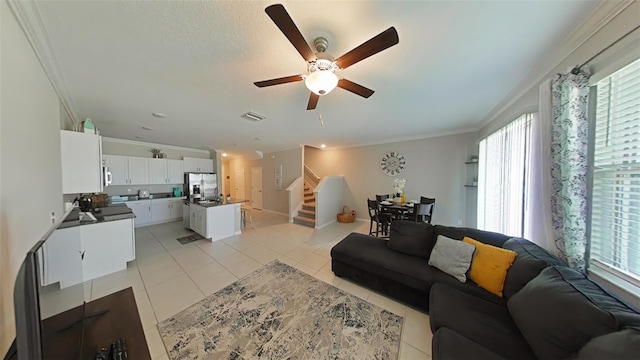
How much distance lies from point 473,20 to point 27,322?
2676mm

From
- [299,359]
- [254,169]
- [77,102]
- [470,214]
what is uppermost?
[77,102]

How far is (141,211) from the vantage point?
17.5ft

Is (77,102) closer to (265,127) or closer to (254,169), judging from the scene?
(265,127)

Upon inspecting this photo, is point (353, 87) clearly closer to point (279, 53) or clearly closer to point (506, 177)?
point (279, 53)

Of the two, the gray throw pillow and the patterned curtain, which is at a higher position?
the patterned curtain

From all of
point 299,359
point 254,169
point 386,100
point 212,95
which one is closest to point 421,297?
point 299,359

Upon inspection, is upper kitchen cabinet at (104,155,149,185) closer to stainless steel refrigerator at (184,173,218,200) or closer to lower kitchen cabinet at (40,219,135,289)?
stainless steel refrigerator at (184,173,218,200)

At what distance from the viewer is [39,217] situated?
5.31 feet

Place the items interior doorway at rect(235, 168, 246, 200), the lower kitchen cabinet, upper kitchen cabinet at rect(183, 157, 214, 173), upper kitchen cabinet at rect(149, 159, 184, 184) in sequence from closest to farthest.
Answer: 1. the lower kitchen cabinet
2. upper kitchen cabinet at rect(149, 159, 184, 184)
3. upper kitchen cabinet at rect(183, 157, 214, 173)
4. interior doorway at rect(235, 168, 246, 200)

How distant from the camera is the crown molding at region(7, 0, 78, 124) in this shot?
1.26 m

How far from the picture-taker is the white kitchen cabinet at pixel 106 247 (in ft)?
8.73

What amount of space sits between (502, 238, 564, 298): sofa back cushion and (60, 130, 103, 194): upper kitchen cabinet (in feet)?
15.8

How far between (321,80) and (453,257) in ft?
7.42

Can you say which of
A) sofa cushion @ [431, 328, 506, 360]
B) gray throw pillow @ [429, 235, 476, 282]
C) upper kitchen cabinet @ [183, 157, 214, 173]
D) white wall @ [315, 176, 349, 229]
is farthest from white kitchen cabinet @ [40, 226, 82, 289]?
upper kitchen cabinet @ [183, 157, 214, 173]
